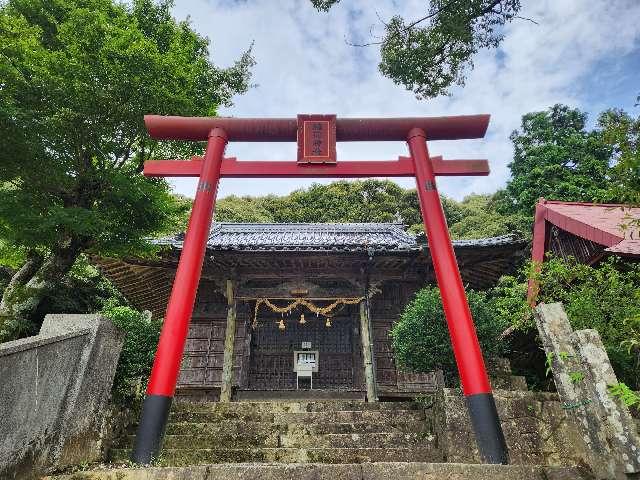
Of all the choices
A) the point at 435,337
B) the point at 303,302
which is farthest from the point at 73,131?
the point at 435,337

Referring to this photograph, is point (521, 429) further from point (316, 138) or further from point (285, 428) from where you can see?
point (316, 138)

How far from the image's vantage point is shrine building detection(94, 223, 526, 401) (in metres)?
9.77

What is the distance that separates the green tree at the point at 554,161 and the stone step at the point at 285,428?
18443 mm

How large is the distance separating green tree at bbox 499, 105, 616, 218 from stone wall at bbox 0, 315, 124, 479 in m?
21.8

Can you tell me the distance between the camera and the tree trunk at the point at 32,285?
602cm

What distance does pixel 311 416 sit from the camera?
6.30m

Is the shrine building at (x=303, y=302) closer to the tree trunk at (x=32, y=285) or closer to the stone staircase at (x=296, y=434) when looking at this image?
the tree trunk at (x=32, y=285)

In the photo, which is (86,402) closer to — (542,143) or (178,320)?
(178,320)

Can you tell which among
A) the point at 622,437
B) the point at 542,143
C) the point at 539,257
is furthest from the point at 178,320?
the point at 542,143

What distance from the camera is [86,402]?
4.58 meters

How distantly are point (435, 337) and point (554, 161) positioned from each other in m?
21.4

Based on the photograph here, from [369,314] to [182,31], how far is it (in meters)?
8.17

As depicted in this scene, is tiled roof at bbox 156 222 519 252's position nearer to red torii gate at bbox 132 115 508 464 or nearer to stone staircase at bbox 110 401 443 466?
red torii gate at bbox 132 115 508 464

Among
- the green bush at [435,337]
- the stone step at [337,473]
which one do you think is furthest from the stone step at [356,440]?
the stone step at [337,473]
